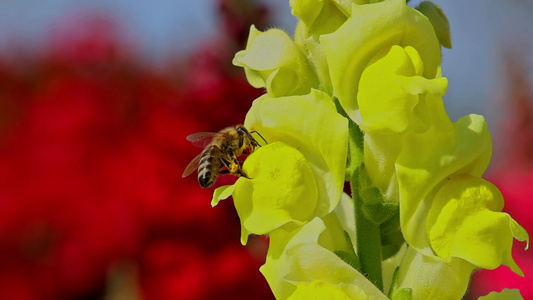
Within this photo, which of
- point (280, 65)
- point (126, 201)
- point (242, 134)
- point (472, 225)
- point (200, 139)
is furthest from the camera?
point (126, 201)

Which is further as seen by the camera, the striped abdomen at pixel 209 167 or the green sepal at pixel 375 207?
the striped abdomen at pixel 209 167

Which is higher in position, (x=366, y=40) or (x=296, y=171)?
(x=366, y=40)

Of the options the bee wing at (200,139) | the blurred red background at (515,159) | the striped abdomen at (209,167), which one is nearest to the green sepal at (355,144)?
the striped abdomen at (209,167)

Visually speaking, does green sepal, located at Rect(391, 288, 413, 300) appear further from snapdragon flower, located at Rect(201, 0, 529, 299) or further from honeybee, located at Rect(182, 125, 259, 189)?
honeybee, located at Rect(182, 125, 259, 189)

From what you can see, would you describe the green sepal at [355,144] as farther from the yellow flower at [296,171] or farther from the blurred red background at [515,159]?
the blurred red background at [515,159]

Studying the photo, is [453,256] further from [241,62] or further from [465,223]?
[241,62]

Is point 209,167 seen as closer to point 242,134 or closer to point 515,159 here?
point 242,134

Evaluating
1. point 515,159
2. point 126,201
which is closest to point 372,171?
point 126,201

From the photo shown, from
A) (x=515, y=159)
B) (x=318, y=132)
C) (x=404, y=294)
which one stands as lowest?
(x=515, y=159)
